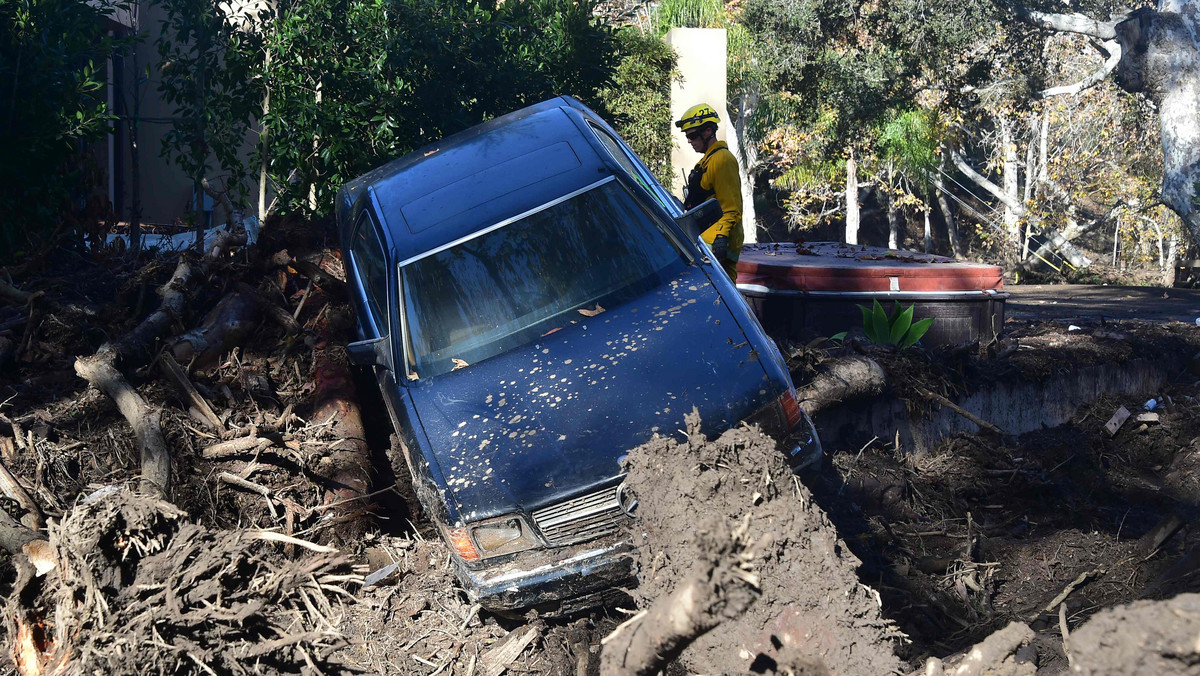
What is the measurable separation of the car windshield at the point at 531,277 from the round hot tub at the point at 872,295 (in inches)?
136

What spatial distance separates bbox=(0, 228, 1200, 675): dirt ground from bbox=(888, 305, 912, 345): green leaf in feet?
1.90

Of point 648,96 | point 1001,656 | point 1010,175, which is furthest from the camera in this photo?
point 1010,175

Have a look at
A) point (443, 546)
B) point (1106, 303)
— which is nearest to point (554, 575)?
point (443, 546)

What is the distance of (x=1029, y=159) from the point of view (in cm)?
2436

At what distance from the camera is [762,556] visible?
9.75 ft

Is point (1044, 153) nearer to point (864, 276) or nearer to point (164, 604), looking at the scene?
point (864, 276)

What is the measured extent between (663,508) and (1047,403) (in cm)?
526

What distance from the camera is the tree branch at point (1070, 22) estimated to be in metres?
13.0

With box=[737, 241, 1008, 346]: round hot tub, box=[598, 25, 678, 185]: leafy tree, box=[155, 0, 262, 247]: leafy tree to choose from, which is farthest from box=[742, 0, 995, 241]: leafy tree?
box=[155, 0, 262, 247]: leafy tree

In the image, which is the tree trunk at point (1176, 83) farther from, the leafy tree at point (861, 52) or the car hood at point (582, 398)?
the car hood at point (582, 398)

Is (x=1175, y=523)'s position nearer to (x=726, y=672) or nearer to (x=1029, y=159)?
(x=726, y=672)

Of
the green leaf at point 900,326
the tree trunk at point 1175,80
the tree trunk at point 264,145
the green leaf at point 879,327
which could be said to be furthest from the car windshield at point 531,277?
the tree trunk at point 1175,80

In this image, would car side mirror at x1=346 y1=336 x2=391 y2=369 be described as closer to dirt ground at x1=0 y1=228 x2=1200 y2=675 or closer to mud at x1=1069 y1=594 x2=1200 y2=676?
dirt ground at x1=0 y1=228 x2=1200 y2=675

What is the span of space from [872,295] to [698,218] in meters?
3.48
